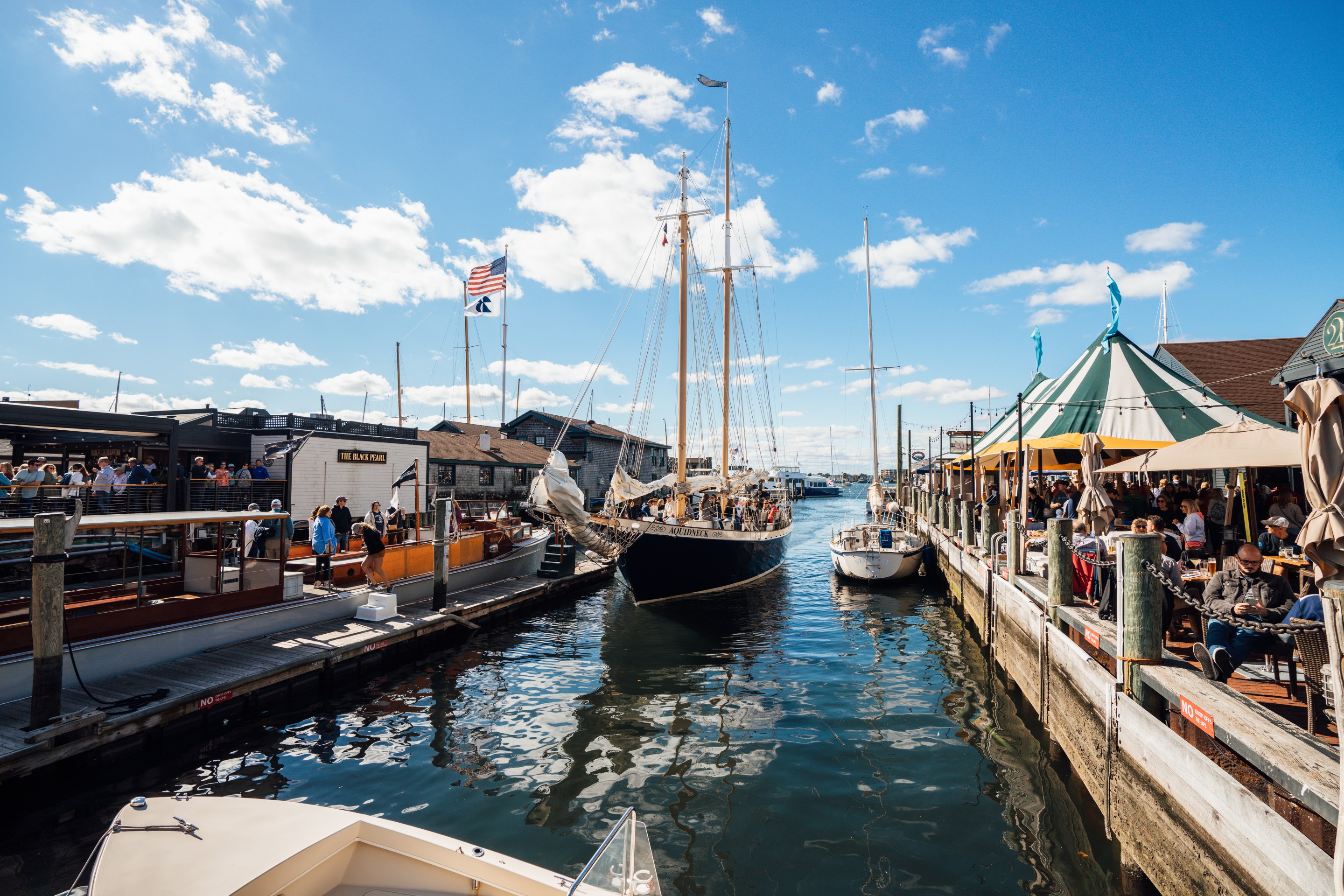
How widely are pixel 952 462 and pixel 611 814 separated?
1222 inches

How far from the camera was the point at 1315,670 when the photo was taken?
16.4ft

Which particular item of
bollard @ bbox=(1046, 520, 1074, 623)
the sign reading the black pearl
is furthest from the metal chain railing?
the sign reading the black pearl

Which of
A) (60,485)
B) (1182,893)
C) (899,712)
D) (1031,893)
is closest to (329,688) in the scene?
(60,485)

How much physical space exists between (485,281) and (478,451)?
1236 centimetres

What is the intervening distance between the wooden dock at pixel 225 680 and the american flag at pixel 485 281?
19807mm

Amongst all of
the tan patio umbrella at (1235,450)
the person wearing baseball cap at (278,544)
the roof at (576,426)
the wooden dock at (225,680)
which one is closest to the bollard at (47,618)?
the wooden dock at (225,680)

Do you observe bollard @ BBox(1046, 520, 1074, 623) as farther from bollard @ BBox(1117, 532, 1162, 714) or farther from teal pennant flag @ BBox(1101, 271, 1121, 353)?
teal pennant flag @ BBox(1101, 271, 1121, 353)

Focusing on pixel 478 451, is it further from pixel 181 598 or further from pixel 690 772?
pixel 690 772

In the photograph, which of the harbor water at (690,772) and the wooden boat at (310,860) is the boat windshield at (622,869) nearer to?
the wooden boat at (310,860)

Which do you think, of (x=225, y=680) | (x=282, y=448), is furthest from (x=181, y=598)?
(x=282, y=448)

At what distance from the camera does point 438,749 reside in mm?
9047

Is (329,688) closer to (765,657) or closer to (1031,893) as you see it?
(765,657)

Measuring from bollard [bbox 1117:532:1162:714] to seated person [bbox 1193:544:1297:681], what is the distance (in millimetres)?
340

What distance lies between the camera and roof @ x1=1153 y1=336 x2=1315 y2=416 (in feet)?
81.3
